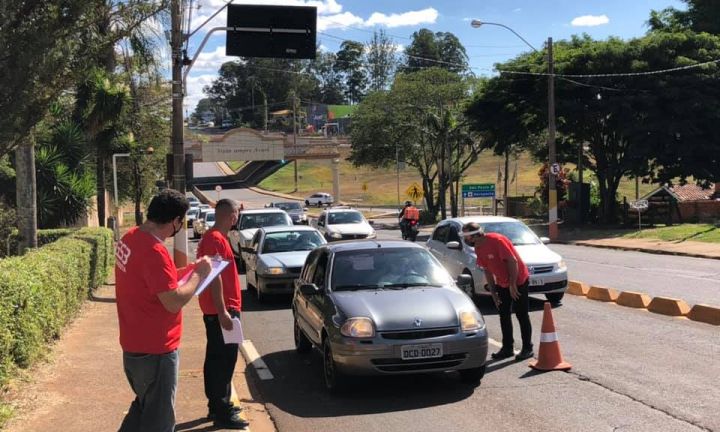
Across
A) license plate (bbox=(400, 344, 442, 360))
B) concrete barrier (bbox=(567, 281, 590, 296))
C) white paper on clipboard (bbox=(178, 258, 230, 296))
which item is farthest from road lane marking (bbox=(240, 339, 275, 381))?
concrete barrier (bbox=(567, 281, 590, 296))

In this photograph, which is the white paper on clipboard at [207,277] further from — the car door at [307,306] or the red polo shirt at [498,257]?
the red polo shirt at [498,257]

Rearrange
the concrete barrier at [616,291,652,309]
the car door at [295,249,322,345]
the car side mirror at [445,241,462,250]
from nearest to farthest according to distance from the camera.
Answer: the car door at [295,249,322,345]
the concrete barrier at [616,291,652,309]
the car side mirror at [445,241,462,250]

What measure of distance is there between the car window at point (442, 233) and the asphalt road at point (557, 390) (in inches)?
151

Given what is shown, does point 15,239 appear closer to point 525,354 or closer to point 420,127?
point 525,354

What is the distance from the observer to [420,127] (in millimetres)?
51688

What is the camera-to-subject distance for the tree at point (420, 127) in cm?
5075

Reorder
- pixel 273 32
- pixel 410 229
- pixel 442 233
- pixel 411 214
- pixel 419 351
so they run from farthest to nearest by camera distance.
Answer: pixel 411 214
pixel 410 229
pixel 273 32
pixel 442 233
pixel 419 351

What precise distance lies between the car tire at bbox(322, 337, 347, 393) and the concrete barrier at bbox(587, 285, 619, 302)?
7049 millimetres

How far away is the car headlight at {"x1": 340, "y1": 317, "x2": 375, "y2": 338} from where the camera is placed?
22.3 feet

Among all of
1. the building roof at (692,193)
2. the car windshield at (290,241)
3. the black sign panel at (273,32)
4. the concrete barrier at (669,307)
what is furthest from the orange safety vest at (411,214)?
the building roof at (692,193)

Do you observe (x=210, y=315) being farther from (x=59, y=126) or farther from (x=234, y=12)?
(x=59, y=126)

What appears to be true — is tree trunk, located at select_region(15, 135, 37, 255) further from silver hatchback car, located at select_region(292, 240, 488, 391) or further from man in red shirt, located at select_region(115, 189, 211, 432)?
man in red shirt, located at select_region(115, 189, 211, 432)

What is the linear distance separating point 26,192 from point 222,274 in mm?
9241

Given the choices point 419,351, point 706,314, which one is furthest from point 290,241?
Answer: point 419,351
